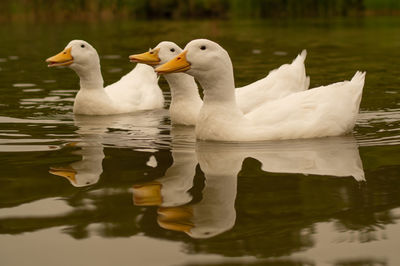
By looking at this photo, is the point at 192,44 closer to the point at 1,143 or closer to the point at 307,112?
the point at 307,112

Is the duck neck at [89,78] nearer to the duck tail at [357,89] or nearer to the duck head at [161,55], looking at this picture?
the duck head at [161,55]

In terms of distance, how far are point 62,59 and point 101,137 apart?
2466mm

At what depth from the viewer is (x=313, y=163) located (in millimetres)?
6844

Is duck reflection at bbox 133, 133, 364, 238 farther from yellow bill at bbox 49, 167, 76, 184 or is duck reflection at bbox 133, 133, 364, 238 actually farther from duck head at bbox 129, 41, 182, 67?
duck head at bbox 129, 41, 182, 67

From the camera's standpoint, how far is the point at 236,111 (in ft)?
26.5

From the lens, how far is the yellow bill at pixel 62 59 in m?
10.7

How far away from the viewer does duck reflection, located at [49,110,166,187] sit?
6635mm

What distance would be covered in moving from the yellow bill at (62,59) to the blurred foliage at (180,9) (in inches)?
1495

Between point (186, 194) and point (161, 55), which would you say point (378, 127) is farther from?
point (186, 194)

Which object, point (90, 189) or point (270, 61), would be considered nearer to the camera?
point (90, 189)

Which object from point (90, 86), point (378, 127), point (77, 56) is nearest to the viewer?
point (378, 127)

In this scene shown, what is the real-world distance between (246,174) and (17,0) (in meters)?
52.3

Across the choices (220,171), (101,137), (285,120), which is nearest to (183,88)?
(101,137)

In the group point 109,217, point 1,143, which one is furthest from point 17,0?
point 109,217
